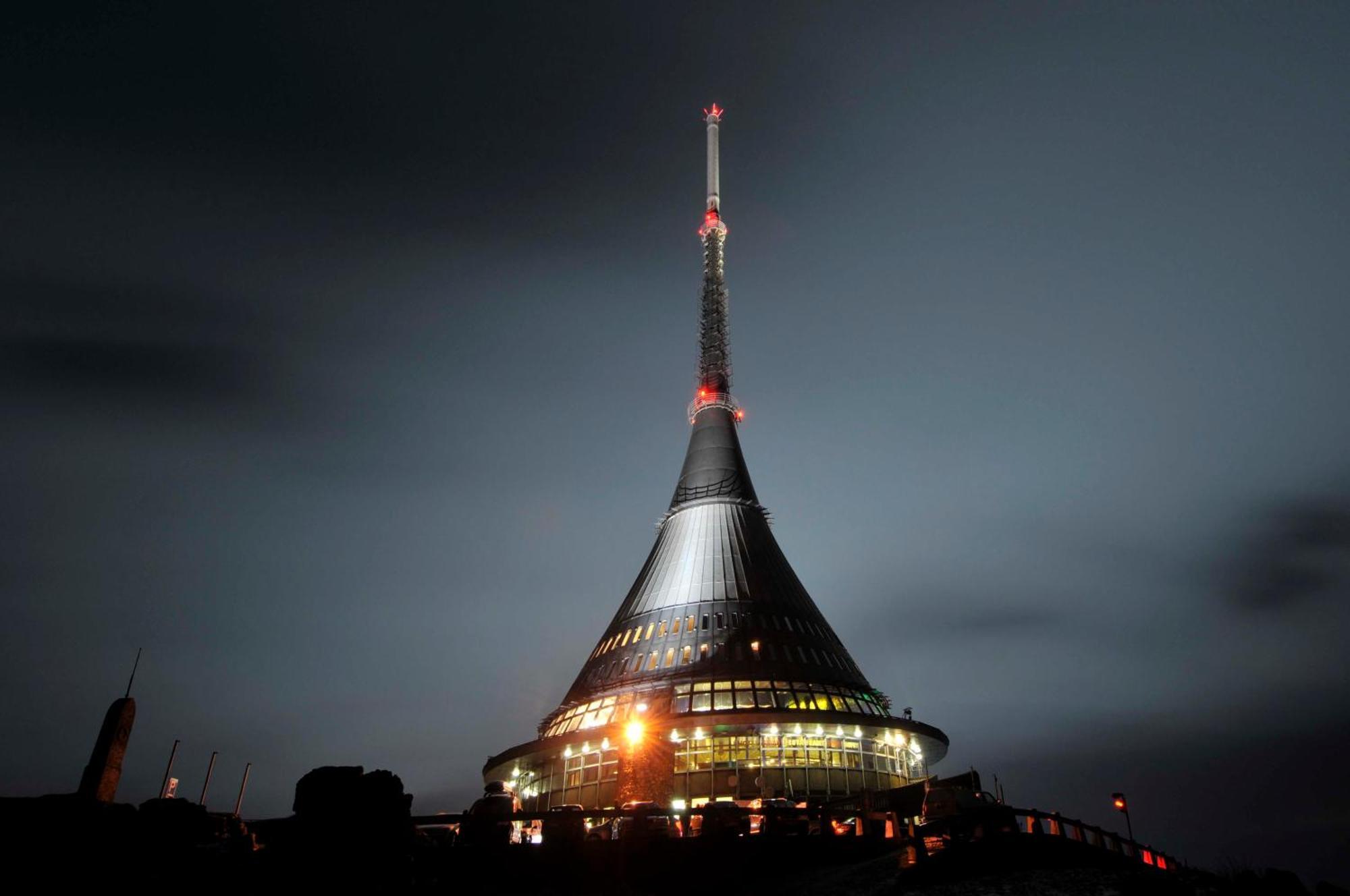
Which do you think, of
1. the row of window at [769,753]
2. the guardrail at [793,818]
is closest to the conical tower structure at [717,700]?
the row of window at [769,753]

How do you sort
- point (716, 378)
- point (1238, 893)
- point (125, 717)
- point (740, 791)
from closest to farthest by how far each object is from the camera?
point (1238, 893)
point (125, 717)
point (740, 791)
point (716, 378)

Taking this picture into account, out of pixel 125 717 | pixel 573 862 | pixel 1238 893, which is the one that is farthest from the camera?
pixel 573 862

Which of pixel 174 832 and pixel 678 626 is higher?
pixel 678 626

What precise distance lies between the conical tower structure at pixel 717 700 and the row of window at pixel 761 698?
0.08 meters

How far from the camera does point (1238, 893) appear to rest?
12.9 metres

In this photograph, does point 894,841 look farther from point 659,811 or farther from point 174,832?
point 174,832

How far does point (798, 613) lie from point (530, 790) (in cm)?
1762

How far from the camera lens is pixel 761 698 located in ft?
128

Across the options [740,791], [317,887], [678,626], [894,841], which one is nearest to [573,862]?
[317,887]

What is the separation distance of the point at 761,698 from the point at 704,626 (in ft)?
21.2

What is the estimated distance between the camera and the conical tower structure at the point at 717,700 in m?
37.5

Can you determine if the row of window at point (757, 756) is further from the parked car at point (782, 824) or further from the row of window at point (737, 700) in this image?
the parked car at point (782, 824)

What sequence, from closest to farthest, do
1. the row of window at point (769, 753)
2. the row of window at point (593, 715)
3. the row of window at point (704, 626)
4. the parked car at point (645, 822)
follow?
the parked car at point (645, 822)
the row of window at point (769, 753)
the row of window at point (593, 715)
the row of window at point (704, 626)

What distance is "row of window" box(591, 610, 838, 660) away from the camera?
146 ft
